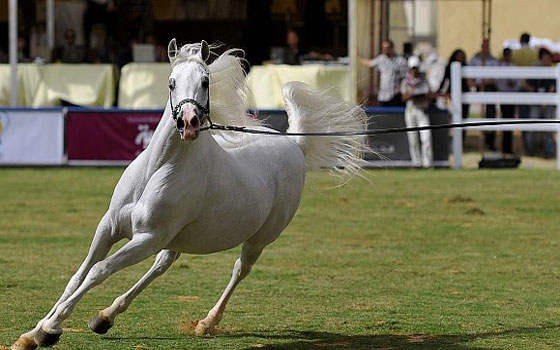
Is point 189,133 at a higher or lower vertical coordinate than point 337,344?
higher

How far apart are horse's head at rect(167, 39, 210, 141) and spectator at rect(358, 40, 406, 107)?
598 inches

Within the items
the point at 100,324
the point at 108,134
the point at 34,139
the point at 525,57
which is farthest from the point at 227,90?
the point at 525,57

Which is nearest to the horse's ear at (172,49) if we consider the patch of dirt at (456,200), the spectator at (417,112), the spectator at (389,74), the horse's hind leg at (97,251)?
the horse's hind leg at (97,251)

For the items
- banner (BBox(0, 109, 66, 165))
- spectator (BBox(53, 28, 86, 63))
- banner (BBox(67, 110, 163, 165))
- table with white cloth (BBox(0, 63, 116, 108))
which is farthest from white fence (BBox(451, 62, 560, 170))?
spectator (BBox(53, 28, 86, 63))

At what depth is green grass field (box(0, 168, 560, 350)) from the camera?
818 centimetres

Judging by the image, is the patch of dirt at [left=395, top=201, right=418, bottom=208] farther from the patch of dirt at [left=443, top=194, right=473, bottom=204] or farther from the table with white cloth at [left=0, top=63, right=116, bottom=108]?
the table with white cloth at [left=0, top=63, right=116, bottom=108]

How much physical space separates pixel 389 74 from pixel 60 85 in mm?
5987

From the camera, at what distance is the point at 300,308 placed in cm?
927

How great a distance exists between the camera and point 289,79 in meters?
21.5

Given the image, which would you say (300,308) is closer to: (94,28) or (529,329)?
(529,329)

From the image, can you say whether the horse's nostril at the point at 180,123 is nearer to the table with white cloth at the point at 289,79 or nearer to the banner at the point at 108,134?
the banner at the point at 108,134

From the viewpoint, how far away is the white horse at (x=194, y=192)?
22.9ft

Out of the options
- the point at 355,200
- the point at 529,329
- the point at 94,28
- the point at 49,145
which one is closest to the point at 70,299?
the point at 529,329

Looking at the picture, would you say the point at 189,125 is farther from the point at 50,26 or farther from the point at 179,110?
the point at 50,26
